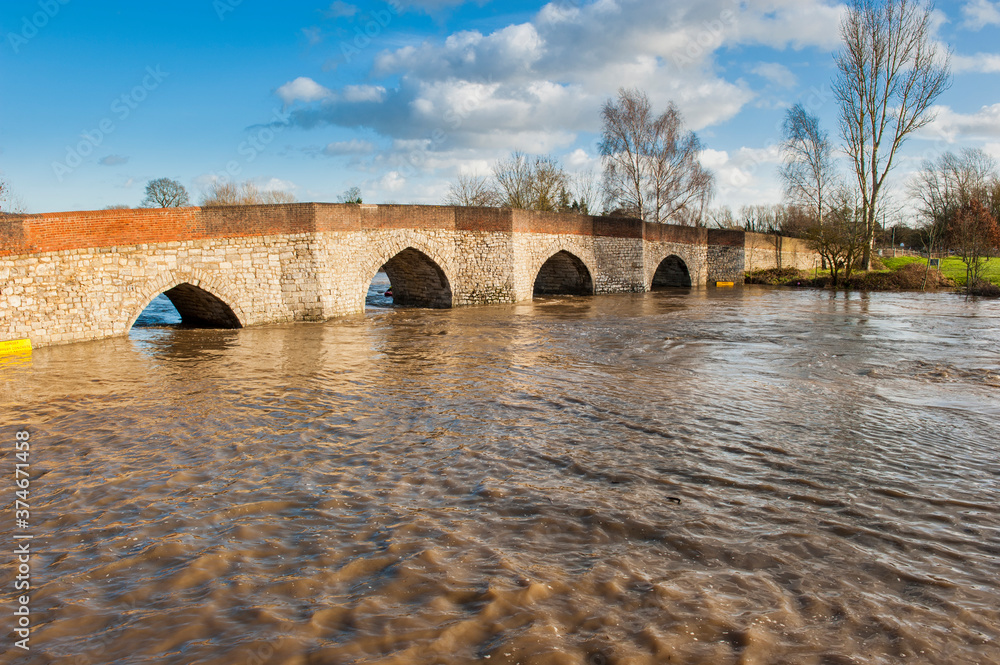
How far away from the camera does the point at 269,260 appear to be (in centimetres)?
1537

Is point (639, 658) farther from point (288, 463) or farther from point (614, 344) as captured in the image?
point (614, 344)

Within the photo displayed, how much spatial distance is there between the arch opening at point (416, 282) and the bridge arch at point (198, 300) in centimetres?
562

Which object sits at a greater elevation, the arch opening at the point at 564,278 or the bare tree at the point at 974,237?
the bare tree at the point at 974,237

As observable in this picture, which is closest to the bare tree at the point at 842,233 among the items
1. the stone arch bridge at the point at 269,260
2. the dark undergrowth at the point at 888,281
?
the dark undergrowth at the point at 888,281

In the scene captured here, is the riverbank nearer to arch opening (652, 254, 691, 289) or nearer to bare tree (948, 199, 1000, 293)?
bare tree (948, 199, 1000, 293)

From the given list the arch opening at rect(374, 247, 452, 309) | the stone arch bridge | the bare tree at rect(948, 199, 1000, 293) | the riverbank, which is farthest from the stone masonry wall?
the arch opening at rect(374, 247, 452, 309)

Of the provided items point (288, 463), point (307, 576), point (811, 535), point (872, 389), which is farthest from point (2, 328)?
point (872, 389)

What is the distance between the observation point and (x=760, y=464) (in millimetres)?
5270

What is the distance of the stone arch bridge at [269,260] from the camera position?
1190 cm

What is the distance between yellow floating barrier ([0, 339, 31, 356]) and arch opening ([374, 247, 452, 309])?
9.78 metres

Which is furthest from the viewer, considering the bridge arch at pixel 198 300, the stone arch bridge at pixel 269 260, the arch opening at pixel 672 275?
the arch opening at pixel 672 275

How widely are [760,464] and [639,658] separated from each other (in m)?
2.92

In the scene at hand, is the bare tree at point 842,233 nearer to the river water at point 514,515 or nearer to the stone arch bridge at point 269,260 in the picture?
the stone arch bridge at point 269,260

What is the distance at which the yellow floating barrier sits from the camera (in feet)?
36.9
